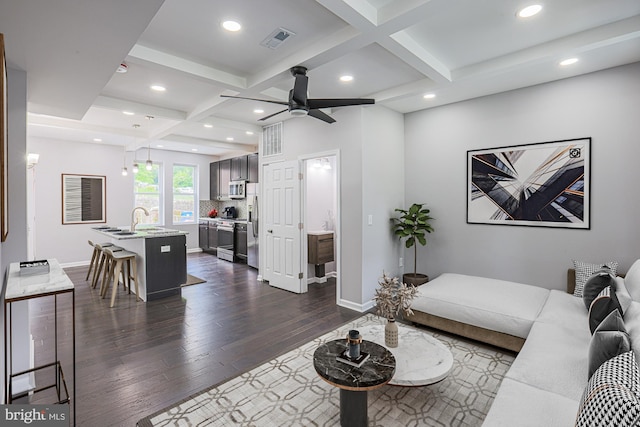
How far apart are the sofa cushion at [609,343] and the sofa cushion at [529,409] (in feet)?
0.76

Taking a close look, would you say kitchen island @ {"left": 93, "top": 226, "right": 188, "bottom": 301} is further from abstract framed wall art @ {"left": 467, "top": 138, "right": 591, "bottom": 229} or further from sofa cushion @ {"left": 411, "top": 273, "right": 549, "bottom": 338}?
abstract framed wall art @ {"left": 467, "top": 138, "right": 591, "bottom": 229}

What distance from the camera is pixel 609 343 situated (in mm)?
1517

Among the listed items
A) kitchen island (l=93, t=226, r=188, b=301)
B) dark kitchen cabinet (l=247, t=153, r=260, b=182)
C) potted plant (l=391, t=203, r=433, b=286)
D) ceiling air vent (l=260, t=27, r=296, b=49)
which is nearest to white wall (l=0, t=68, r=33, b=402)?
ceiling air vent (l=260, t=27, r=296, b=49)

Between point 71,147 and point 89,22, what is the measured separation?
6.48 m

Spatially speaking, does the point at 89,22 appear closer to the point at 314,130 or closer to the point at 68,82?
the point at 68,82

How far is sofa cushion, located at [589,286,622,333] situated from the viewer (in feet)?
6.98

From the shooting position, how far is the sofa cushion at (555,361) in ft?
5.78

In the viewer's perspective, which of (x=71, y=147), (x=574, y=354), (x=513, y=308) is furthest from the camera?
(x=71, y=147)

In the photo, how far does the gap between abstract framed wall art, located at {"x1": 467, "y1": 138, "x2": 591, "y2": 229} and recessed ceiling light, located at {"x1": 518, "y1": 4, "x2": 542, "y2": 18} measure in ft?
5.66

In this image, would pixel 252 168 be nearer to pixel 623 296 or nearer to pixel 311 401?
pixel 311 401

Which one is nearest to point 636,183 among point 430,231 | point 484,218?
point 484,218

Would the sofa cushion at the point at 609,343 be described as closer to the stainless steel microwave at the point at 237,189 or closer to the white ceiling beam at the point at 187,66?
the white ceiling beam at the point at 187,66

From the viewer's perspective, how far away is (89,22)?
1806 millimetres

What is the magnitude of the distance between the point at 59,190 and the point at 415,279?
7440mm
